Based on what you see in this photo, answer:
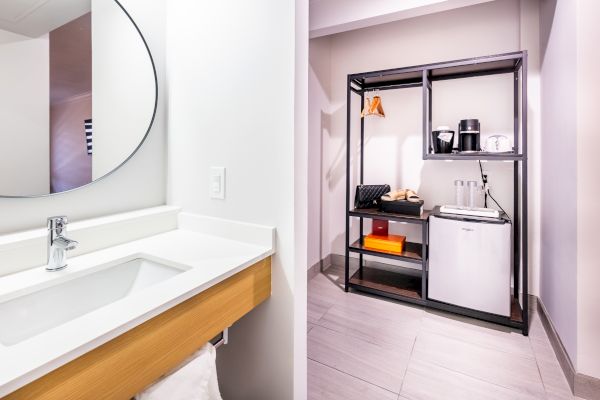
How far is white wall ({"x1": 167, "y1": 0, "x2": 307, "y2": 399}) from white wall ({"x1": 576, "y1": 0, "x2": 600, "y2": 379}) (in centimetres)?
134

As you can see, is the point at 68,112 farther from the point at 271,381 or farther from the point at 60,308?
the point at 271,381

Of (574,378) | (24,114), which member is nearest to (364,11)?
(24,114)

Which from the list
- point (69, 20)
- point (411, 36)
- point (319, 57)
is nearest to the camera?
point (69, 20)

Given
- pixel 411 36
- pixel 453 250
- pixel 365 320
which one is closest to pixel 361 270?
pixel 365 320

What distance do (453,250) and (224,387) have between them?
1.64m

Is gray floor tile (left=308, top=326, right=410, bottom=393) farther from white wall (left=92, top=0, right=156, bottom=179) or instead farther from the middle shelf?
white wall (left=92, top=0, right=156, bottom=179)

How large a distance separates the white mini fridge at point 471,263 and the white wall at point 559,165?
24 cm

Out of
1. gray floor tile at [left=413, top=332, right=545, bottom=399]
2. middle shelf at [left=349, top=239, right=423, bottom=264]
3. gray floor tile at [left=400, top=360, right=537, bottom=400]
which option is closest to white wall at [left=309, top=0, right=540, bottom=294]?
middle shelf at [left=349, top=239, right=423, bottom=264]

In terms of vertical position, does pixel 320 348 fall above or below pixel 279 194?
below

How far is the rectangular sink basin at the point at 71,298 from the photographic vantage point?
781 millimetres

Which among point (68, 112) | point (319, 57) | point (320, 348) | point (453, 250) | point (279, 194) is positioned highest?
point (319, 57)

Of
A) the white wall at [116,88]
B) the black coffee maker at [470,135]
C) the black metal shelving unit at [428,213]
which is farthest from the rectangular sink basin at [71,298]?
the black coffee maker at [470,135]

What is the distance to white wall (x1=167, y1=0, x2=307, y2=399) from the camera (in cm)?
108

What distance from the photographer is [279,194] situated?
43.3 inches
